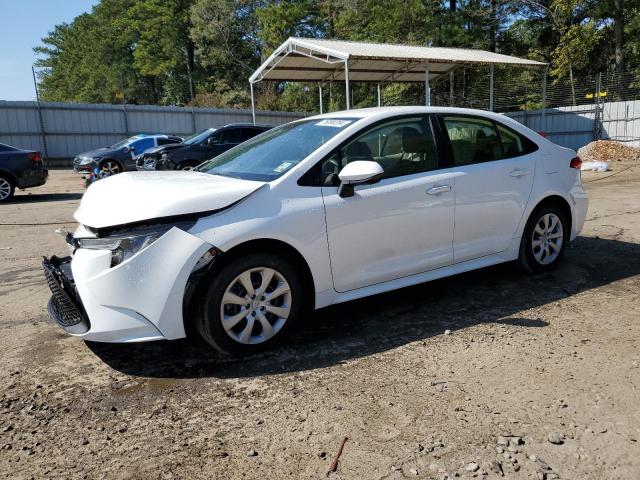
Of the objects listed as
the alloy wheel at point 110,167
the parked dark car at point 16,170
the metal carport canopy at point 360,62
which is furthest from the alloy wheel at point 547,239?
the alloy wheel at point 110,167

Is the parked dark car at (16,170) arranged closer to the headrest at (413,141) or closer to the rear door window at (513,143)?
the headrest at (413,141)

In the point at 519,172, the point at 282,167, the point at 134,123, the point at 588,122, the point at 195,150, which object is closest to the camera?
the point at 282,167

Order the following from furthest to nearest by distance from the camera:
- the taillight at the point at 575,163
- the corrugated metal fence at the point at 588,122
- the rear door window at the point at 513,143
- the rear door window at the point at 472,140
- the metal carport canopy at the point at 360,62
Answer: the corrugated metal fence at the point at 588,122
the metal carport canopy at the point at 360,62
the taillight at the point at 575,163
the rear door window at the point at 513,143
the rear door window at the point at 472,140

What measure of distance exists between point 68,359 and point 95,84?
64.0 metres

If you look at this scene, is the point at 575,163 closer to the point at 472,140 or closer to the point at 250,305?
the point at 472,140

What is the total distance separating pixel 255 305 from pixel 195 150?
10.4 m

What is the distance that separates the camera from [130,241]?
10.3ft

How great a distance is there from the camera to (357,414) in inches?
110

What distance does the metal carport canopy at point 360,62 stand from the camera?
660 inches

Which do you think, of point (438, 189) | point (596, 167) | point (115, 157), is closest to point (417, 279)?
point (438, 189)

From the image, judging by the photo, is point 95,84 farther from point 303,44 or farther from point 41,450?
point 41,450

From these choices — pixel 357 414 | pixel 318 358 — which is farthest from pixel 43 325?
pixel 357 414

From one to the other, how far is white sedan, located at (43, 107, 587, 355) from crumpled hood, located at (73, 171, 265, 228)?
12 millimetres

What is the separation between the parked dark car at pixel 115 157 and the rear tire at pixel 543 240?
1402 centimetres
